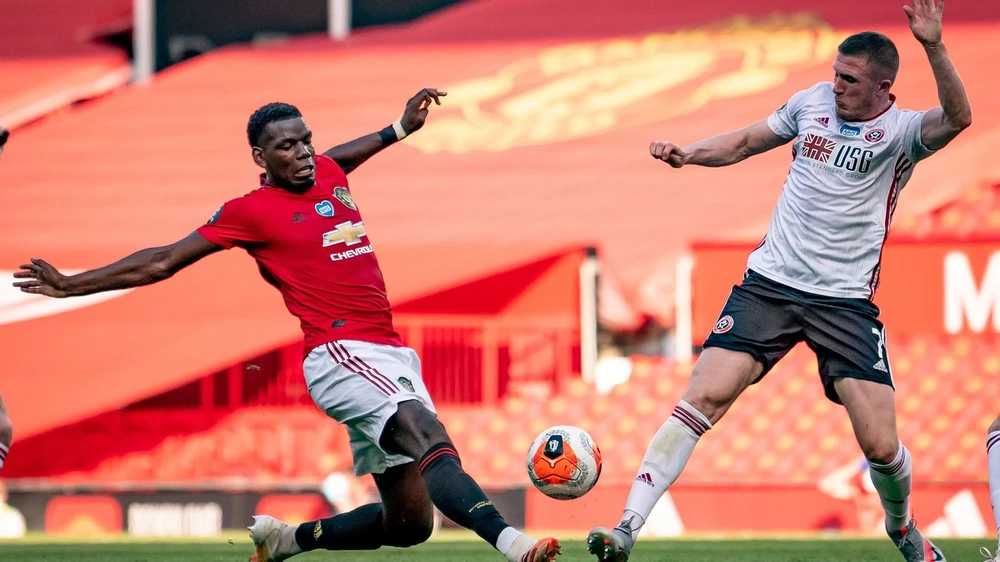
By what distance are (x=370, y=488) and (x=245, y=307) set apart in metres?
2.08

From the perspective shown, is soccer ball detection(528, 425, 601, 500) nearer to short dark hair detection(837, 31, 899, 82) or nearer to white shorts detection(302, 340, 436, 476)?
white shorts detection(302, 340, 436, 476)

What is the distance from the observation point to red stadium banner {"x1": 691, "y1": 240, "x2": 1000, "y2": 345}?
1050cm

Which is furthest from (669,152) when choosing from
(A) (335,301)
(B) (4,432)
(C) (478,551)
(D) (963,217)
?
(D) (963,217)

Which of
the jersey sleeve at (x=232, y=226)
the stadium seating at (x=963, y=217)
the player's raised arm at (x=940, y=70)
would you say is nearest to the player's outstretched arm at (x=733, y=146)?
the player's raised arm at (x=940, y=70)

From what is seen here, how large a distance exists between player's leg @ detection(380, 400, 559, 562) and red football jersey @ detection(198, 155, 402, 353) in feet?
1.35

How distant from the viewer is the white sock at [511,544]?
14.1 ft

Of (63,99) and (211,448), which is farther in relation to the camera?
(63,99)

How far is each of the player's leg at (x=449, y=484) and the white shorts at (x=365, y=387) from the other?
0.06 metres

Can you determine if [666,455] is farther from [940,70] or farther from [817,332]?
[940,70]

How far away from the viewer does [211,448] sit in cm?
1148

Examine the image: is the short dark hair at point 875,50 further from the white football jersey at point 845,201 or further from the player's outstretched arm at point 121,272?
the player's outstretched arm at point 121,272

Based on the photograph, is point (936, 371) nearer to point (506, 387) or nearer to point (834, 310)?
point (506, 387)

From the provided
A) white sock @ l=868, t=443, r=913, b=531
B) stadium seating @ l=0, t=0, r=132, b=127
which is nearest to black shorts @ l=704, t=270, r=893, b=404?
white sock @ l=868, t=443, r=913, b=531

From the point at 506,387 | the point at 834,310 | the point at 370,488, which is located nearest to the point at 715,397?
the point at 834,310
